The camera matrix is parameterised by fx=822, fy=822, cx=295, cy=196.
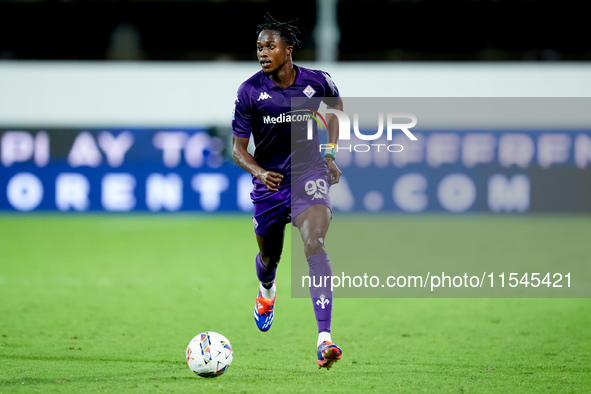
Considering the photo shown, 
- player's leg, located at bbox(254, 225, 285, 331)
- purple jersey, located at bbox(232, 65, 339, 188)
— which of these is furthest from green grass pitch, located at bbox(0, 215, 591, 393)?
purple jersey, located at bbox(232, 65, 339, 188)

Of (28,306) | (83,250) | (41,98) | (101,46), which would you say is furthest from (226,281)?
(101,46)

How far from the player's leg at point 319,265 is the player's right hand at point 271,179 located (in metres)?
0.27

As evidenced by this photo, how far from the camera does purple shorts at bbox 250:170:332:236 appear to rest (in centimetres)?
564

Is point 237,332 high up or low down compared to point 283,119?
down

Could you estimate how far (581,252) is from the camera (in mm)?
12133

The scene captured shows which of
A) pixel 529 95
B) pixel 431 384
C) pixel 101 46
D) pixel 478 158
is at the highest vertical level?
pixel 101 46

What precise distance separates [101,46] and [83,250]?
907 cm

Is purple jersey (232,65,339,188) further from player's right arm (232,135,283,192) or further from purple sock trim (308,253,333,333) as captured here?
purple sock trim (308,253,333,333)

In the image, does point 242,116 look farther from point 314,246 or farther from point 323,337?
point 323,337

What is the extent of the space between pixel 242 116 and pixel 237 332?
6.74 ft

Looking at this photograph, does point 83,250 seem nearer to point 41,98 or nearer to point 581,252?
point 41,98

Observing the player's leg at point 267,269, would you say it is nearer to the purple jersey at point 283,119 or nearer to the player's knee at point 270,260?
the player's knee at point 270,260

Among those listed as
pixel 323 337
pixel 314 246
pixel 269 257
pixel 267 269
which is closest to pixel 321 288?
pixel 314 246

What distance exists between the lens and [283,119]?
572 centimetres
